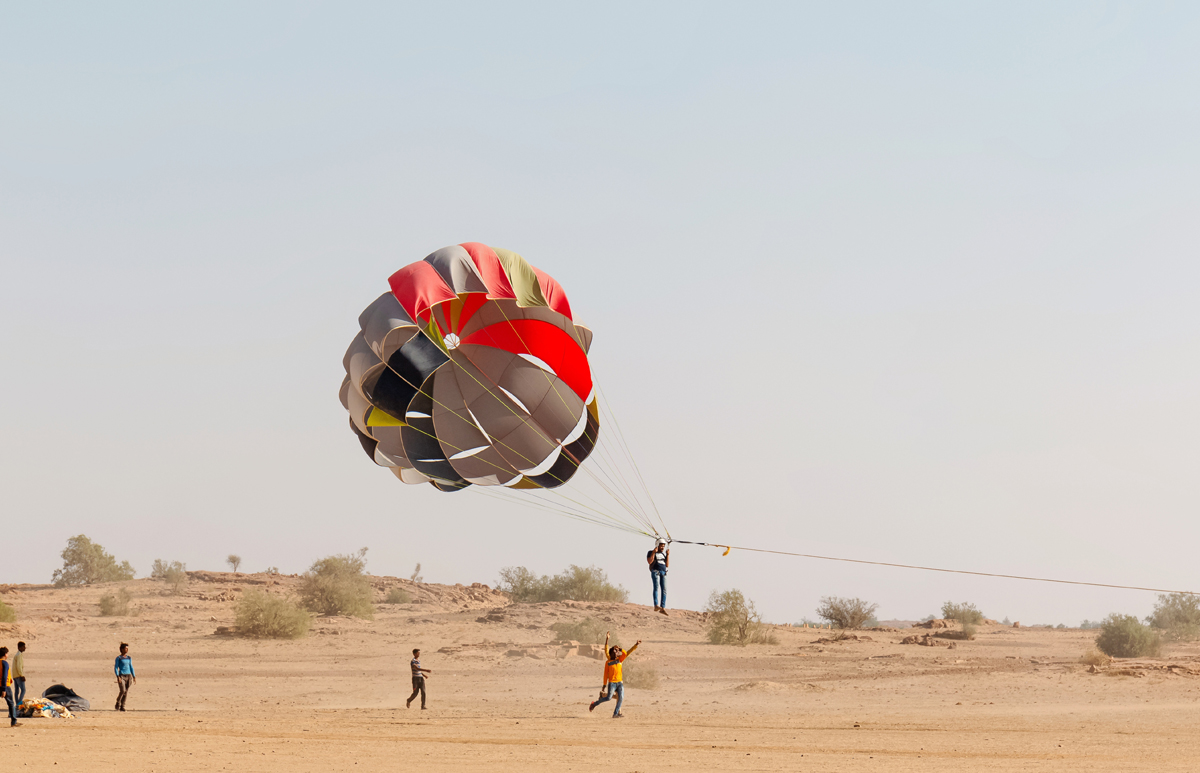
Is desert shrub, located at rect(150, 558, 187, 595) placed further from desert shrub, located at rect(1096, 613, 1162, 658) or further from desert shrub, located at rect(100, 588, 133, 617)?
desert shrub, located at rect(1096, 613, 1162, 658)

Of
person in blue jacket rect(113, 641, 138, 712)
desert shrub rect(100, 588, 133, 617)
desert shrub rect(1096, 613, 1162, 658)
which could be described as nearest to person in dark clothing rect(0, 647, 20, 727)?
person in blue jacket rect(113, 641, 138, 712)

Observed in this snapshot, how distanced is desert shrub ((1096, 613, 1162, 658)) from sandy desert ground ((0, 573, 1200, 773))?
1379 millimetres

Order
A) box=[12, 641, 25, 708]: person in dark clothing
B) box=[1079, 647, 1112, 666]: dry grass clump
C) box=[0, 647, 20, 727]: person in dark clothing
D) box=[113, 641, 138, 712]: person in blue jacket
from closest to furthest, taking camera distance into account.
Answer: box=[0, 647, 20, 727]: person in dark clothing < box=[12, 641, 25, 708]: person in dark clothing < box=[113, 641, 138, 712]: person in blue jacket < box=[1079, 647, 1112, 666]: dry grass clump

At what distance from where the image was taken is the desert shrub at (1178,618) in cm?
3862

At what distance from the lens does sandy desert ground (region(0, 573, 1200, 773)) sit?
1243 centimetres

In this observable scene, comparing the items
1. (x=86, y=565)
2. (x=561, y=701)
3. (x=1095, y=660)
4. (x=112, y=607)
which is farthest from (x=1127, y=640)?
(x=86, y=565)

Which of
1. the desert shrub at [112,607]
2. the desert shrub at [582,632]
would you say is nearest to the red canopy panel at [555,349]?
the desert shrub at [582,632]

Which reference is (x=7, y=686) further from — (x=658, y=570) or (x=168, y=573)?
(x=168, y=573)

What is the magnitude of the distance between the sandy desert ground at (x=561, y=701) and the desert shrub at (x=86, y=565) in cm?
1369

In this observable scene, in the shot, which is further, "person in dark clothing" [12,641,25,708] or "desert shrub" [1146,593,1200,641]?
"desert shrub" [1146,593,1200,641]

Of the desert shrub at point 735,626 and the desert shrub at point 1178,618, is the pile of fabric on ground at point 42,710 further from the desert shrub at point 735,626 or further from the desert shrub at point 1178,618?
the desert shrub at point 1178,618

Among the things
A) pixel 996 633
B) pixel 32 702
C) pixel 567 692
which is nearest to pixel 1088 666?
pixel 567 692

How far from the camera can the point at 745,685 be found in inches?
870

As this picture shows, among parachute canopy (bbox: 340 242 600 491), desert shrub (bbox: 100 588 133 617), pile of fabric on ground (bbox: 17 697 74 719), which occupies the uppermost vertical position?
parachute canopy (bbox: 340 242 600 491)
